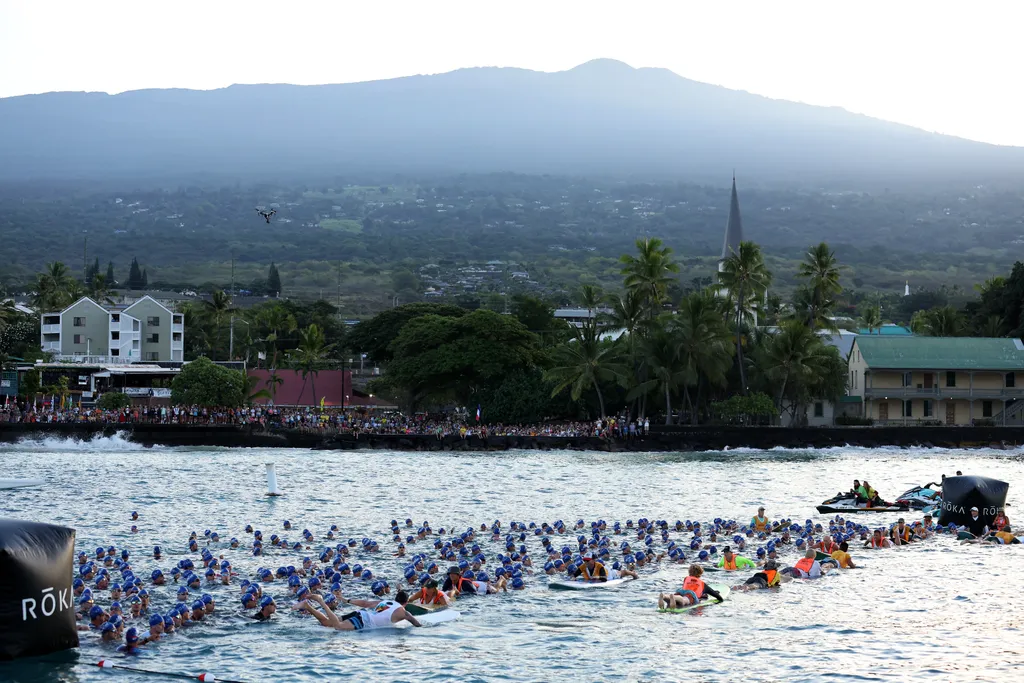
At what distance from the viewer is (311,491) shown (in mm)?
49562

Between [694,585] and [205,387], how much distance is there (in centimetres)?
6442

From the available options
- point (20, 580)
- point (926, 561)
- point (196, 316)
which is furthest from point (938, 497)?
point (196, 316)

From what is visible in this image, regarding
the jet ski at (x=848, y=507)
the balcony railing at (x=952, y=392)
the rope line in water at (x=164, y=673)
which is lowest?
the rope line in water at (x=164, y=673)

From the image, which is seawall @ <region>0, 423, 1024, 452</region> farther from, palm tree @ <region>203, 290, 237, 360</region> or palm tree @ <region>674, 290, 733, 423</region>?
palm tree @ <region>203, 290, 237, 360</region>

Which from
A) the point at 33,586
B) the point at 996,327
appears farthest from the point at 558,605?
the point at 996,327

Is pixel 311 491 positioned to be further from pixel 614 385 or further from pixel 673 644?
pixel 614 385

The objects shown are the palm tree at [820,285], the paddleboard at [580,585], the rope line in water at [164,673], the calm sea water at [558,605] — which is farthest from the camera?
the palm tree at [820,285]

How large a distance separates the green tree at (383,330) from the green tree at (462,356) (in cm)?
1095

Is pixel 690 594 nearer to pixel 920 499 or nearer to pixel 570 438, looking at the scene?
pixel 920 499

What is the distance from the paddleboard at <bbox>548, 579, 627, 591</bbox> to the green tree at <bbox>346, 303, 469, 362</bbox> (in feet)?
253

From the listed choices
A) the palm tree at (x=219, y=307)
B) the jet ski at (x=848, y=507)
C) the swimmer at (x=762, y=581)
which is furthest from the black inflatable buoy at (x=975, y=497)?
the palm tree at (x=219, y=307)

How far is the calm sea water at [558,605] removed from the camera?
2064 cm

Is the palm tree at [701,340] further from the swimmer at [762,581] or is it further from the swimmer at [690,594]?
the swimmer at [690,594]

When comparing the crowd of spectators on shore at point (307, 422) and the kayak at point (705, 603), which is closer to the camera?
the kayak at point (705, 603)
